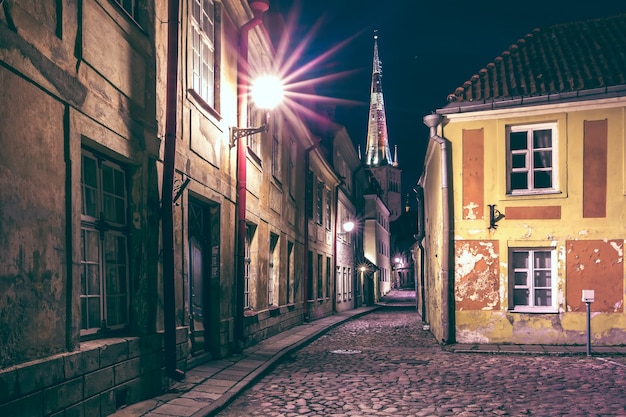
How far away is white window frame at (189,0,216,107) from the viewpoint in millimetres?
9078

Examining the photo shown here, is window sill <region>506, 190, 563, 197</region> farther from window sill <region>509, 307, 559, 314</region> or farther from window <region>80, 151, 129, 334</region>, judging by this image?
window <region>80, 151, 129, 334</region>

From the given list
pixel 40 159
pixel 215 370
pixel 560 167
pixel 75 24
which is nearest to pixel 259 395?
pixel 215 370

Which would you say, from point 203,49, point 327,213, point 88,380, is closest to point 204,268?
point 203,49

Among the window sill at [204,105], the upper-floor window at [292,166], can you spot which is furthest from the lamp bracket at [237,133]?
the upper-floor window at [292,166]

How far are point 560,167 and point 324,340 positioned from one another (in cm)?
764

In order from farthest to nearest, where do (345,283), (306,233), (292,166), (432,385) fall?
(345,283)
(306,233)
(292,166)
(432,385)

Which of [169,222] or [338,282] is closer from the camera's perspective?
[169,222]

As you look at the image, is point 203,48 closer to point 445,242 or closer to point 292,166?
point 445,242

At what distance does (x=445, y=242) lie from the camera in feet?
43.2

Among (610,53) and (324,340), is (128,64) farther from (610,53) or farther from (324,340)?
(610,53)

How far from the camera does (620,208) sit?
41.4 feet

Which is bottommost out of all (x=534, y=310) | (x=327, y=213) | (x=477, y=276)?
(x=534, y=310)

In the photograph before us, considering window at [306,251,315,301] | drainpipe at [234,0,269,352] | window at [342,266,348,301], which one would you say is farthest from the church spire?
drainpipe at [234,0,269,352]

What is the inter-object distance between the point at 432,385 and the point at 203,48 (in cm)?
704
